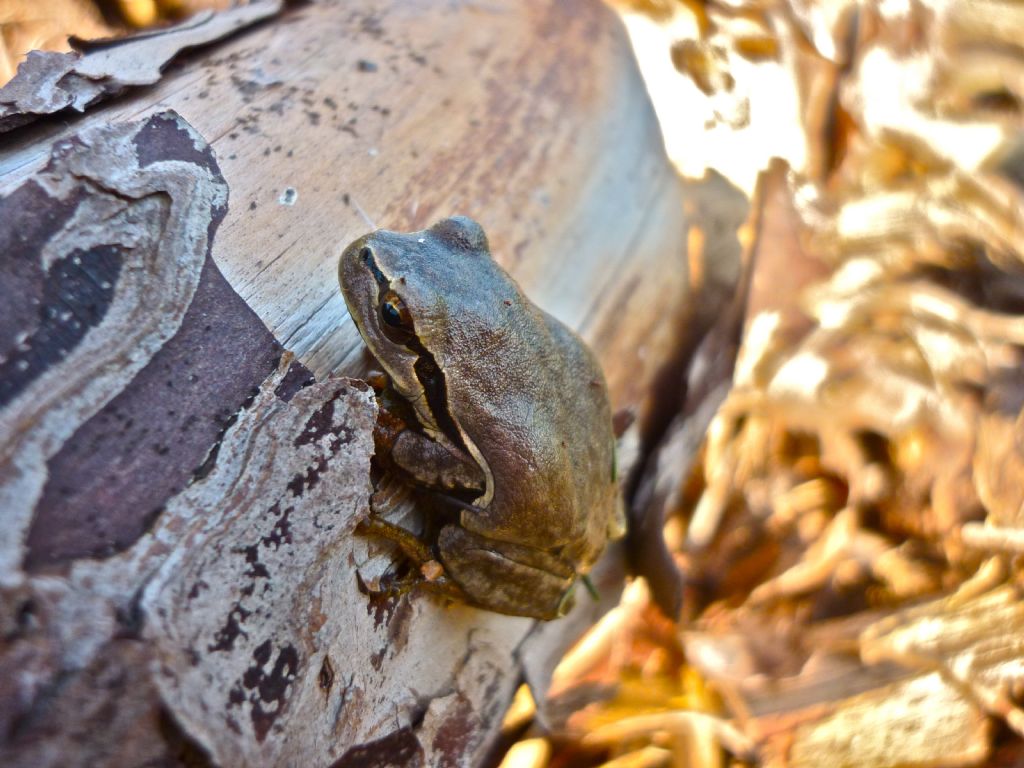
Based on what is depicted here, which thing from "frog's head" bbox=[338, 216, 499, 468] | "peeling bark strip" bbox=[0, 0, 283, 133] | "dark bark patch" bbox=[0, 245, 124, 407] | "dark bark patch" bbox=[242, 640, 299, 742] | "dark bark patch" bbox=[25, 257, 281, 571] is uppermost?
"peeling bark strip" bbox=[0, 0, 283, 133]

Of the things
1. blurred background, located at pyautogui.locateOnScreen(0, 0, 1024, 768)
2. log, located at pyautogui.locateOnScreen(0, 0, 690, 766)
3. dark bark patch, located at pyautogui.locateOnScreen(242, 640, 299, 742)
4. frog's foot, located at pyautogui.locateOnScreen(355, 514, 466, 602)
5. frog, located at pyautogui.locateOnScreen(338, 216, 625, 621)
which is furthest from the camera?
blurred background, located at pyautogui.locateOnScreen(0, 0, 1024, 768)

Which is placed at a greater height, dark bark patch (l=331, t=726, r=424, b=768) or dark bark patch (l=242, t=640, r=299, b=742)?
dark bark patch (l=242, t=640, r=299, b=742)

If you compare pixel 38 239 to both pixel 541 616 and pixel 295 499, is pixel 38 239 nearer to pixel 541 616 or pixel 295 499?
pixel 295 499

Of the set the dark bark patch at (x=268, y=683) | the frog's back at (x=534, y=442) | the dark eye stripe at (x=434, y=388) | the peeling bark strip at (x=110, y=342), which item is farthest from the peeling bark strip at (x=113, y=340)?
the frog's back at (x=534, y=442)

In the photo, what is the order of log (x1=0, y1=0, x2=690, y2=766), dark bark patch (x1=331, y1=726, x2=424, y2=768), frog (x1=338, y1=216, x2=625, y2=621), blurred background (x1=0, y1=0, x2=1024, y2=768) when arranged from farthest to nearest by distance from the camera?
1. blurred background (x1=0, y1=0, x2=1024, y2=768)
2. frog (x1=338, y1=216, x2=625, y2=621)
3. dark bark patch (x1=331, y1=726, x2=424, y2=768)
4. log (x1=0, y1=0, x2=690, y2=766)

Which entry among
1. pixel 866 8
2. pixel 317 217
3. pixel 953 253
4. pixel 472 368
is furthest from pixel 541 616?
pixel 866 8

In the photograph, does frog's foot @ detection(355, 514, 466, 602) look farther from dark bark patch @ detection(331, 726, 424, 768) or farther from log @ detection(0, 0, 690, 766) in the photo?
dark bark patch @ detection(331, 726, 424, 768)

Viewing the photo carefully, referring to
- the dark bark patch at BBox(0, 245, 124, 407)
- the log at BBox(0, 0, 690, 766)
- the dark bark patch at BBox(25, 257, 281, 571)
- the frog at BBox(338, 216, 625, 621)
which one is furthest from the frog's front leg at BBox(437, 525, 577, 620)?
the dark bark patch at BBox(0, 245, 124, 407)
